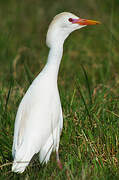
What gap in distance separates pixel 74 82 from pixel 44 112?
6.90ft

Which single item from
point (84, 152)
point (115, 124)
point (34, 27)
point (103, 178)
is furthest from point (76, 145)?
point (34, 27)

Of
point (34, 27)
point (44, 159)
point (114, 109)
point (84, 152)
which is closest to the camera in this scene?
point (44, 159)

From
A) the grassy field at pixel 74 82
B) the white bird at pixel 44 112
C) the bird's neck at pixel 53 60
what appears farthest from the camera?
the bird's neck at pixel 53 60

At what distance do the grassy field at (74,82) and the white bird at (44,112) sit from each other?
16 cm

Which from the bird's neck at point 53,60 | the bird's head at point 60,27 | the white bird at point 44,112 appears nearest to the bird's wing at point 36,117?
the white bird at point 44,112

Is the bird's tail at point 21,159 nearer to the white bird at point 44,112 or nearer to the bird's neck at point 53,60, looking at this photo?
the white bird at point 44,112

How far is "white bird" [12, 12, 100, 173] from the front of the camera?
345 centimetres

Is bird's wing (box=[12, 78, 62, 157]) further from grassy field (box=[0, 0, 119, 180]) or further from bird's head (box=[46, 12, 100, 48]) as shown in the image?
bird's head (box=[46, 12, 100, 48])

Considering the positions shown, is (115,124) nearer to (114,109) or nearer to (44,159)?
(114,109)

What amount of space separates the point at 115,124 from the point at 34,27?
198 inches

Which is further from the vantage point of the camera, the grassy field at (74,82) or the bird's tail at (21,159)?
the grassy field at (74,82)

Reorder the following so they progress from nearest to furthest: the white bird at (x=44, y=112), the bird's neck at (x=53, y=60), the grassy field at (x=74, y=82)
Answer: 1. the white bird at (x=44, y=112)
2. the grassy field at (x=74, y=82)
3. the bird's neck at (x=53, y=60)

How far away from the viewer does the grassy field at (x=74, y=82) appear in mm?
3559

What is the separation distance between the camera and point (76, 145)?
3811mm
